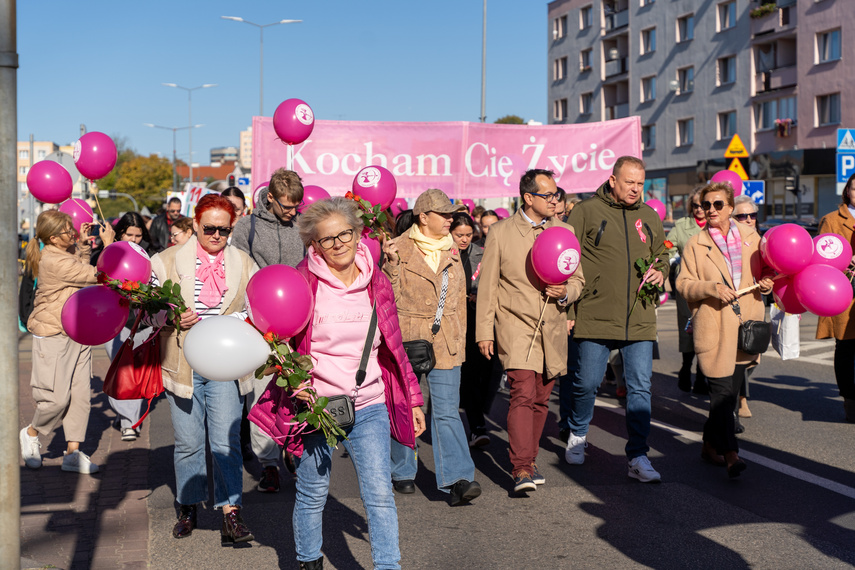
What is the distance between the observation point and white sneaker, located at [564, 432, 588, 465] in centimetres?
683

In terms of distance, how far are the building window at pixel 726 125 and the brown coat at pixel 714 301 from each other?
132 ft

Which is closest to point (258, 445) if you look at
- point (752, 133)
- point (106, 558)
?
point (106, 558)

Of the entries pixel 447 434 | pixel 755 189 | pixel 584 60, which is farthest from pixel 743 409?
pixel 584 60

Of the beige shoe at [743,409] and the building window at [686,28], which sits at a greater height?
the building window at [686,28]

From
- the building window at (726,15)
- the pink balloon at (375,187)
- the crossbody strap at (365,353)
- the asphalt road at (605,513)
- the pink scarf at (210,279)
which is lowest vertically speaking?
the asphalt road at (605,513)

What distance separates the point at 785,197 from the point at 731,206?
118 feet

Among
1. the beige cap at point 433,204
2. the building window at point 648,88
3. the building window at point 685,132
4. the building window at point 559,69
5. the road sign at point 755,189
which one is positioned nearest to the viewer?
the beige cap at point 433,204

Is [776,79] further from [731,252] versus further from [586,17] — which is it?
[731,252]

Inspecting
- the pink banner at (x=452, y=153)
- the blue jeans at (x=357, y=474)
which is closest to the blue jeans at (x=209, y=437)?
the blue jeans at (x=357, y=474)

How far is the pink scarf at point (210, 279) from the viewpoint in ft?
16.8

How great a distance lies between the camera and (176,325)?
484 cm

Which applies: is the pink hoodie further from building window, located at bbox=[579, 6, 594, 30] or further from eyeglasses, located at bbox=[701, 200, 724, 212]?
building window, located at bbox=[579, 6, 594, 30]

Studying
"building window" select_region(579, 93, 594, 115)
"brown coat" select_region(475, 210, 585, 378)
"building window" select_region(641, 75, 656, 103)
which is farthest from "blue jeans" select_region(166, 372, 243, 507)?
"building window" select_region(579, 93, 594, 115)

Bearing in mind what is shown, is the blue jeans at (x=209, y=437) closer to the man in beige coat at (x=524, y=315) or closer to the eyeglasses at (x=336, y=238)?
the eyeglasses at (x=336, y=238)
